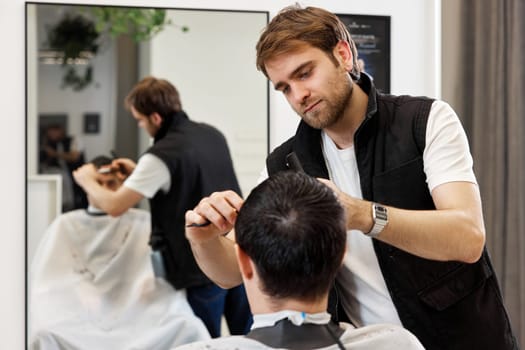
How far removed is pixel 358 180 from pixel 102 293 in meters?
1.13

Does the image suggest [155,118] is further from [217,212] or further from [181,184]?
[217,212]

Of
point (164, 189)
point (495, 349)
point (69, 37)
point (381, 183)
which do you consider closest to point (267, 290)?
point (381, 183)

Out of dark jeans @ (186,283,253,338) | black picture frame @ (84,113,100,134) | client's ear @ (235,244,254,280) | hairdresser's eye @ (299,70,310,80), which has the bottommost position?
dark jeans @ (186,283,253,338)

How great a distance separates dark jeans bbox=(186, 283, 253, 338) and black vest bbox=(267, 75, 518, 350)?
964 millimetres

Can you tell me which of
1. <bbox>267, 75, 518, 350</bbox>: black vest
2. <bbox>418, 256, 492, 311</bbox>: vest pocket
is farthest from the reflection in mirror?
<bbox>418, 256, 492, 311</bbox>: vest pocket

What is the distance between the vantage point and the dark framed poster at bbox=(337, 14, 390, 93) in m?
2.47

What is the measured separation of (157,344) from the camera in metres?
2.33

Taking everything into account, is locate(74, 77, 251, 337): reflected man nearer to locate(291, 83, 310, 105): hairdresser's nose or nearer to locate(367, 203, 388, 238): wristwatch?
locate(291, 83, 310, 105): hairdresser's nose

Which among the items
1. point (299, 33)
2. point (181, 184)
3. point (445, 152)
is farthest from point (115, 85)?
point (445, 152)

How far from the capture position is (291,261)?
1117 mm

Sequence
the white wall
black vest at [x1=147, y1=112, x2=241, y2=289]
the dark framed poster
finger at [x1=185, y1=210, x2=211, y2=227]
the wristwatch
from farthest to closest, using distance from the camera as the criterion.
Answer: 1. the dark framed poster
2. black vest at [x1=147, y1=112, x2=241, y2=289]
3. the white wall
4. finger at [x1=185, y1=210, x2=211, y2=227]
5. the wristwatch

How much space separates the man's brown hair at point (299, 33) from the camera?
1532 mm

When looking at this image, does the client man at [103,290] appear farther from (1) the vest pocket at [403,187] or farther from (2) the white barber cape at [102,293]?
(1) the vest pocket at [403,187]

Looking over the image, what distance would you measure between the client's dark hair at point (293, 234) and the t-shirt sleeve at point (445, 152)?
14.4 inches
